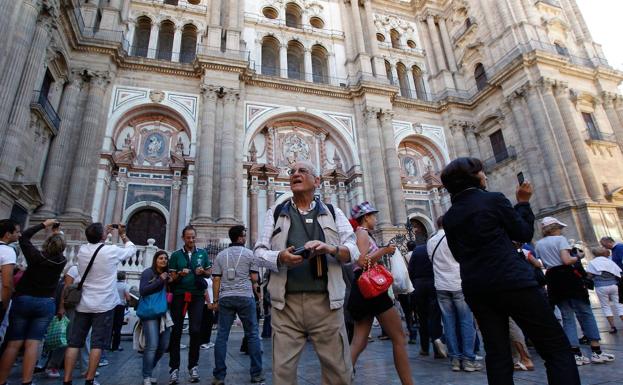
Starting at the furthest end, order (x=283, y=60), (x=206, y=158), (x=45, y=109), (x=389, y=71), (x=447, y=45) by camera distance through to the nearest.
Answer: (x=447, y=45), (x=389, y=71), (x=283, y=60), (x=206, y=158), (x=45, y=109)

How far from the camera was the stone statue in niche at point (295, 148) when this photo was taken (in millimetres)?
17672

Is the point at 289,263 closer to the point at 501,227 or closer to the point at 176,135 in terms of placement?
the point at 501,227

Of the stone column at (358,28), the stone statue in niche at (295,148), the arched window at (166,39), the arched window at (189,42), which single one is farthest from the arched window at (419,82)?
the arched window at (166,39)

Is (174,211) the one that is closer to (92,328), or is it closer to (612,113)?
(92,328)

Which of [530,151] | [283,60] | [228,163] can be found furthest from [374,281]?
[283,60]

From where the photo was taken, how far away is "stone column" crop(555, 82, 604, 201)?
15727mm

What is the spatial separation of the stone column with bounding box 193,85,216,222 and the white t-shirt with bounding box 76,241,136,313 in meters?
9.42

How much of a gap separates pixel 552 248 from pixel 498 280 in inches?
117

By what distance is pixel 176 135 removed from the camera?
1619 cm

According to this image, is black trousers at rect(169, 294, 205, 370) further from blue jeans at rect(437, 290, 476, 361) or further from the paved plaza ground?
blue jeans at rect(437, 290, 476, 361)

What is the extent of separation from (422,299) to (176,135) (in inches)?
557

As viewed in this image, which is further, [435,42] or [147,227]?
[435,42]

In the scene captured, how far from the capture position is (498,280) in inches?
82.5

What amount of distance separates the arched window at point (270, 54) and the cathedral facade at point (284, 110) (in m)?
0.12
